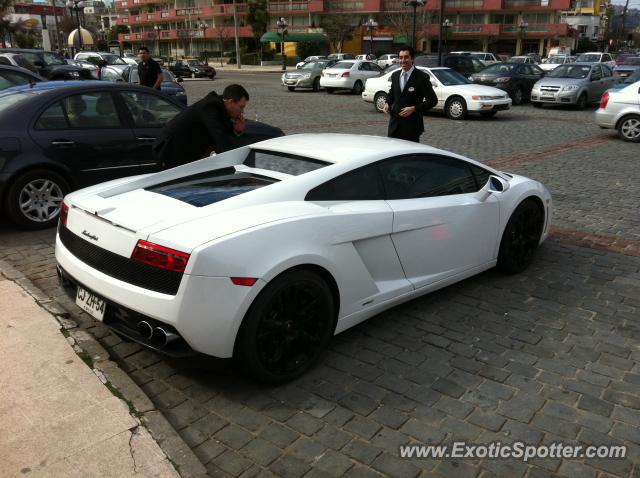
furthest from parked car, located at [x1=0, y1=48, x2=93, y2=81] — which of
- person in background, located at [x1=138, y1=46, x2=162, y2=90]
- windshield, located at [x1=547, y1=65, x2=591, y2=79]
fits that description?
windshield, located at [x1=547, y1=65, x2=591, y2=79]

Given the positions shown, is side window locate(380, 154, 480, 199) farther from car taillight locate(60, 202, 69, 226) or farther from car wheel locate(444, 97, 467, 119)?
car wheel locate(444, 97, 467, 119)

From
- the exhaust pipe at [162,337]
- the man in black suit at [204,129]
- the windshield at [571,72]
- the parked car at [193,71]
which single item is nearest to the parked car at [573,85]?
the windshield at [571,72]

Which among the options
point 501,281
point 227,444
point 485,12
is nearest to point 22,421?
point 227,444

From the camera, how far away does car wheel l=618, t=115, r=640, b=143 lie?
12883mm

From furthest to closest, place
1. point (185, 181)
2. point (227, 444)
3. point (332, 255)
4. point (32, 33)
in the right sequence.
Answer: point (32, 33) → point (185, 181) → point (332, 255) → point (227, 444)

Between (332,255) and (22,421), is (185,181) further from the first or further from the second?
(22,421)

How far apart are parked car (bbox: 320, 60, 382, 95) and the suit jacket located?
1808 centimetres

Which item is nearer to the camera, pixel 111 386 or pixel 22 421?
pixel 22 421

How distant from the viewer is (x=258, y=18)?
229 feet

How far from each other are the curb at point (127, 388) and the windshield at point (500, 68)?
63.9 ft

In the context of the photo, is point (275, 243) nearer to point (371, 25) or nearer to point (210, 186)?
point (210, 186)

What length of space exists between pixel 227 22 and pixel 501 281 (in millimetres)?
78861

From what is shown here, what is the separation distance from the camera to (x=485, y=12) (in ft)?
217

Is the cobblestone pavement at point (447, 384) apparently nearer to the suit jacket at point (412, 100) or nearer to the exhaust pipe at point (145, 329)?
the exhaust pipe at point (145, 329)
